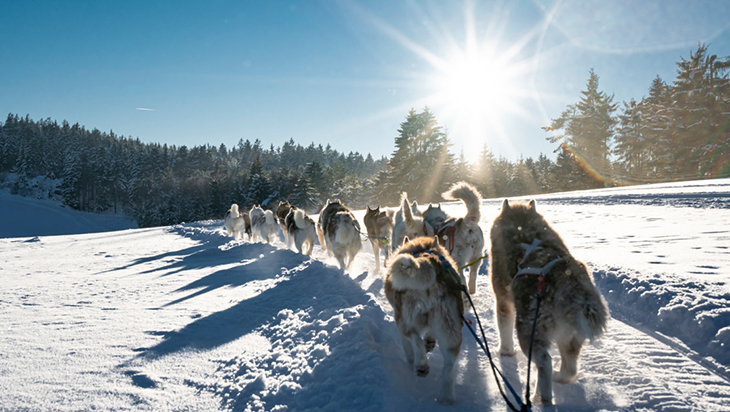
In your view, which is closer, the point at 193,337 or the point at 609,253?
the point at 193,337

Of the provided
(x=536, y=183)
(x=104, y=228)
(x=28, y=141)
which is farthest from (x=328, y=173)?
(x=28, y=141)

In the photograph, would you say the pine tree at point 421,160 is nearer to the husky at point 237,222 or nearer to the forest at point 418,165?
the forest at point 418,165

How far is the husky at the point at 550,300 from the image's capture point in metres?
2.41

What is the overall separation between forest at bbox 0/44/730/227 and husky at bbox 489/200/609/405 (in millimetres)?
24444

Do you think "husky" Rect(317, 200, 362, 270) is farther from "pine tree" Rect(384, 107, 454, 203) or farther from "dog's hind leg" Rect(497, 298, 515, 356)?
"pine tree" Rect(384, 107, 454, 203)

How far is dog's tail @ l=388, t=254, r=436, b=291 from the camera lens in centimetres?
276

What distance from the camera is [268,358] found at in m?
3.66

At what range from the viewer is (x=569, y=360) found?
276cm

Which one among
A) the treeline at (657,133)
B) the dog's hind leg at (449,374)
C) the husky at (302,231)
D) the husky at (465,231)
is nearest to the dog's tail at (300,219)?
the husky at (302,231)

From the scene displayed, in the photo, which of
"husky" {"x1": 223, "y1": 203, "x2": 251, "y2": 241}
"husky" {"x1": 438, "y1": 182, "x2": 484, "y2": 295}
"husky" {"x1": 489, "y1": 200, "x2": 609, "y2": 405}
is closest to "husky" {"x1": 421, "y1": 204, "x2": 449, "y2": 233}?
"husky" {"x1": 438, "y1": 182, "x2": 484, "y2": 295}

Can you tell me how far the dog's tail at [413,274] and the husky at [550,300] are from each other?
75cm

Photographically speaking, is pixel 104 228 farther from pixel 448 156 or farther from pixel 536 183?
pixel 536 183

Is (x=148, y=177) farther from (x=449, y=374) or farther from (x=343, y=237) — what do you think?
(x=449, y=374)

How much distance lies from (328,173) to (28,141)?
320 feet
